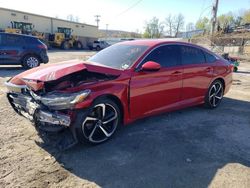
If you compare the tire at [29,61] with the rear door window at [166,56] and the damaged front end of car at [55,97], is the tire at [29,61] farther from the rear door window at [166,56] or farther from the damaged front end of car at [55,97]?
→ the rear door window at [166,56]

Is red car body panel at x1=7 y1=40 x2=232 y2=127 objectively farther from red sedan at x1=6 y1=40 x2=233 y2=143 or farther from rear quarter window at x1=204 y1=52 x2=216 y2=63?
rear quarter window at x1=204 y1=52 x2=216 y2=63

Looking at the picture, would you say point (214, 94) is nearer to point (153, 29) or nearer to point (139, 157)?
point (139, 157)

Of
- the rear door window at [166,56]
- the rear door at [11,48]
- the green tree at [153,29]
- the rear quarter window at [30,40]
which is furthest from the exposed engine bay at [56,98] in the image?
the green tree at [153,29]

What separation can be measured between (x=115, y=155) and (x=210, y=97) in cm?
328

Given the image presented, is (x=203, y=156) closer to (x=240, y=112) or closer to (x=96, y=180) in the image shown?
(x=96, y=180)

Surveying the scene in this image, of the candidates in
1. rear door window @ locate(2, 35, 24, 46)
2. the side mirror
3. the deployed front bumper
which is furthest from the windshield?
rear door window @ locate(2, 35, 24, 46)

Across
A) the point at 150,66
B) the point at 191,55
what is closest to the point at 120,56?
the point at 150,66

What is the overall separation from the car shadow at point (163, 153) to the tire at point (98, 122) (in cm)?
16

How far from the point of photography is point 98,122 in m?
3.67

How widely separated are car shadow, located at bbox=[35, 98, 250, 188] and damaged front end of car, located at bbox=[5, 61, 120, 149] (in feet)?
1.63

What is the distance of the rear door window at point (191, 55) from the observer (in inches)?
196

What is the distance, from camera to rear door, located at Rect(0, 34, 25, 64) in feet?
34.2

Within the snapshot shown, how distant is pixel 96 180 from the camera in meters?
2.86

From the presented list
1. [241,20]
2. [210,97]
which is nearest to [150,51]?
[210,97]
